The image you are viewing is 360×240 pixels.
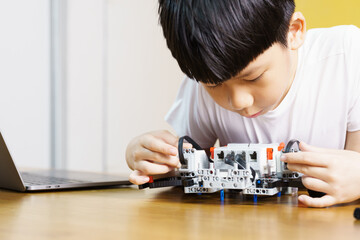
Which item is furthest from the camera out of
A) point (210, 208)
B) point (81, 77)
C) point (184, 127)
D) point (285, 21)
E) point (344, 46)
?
point (81, 77)

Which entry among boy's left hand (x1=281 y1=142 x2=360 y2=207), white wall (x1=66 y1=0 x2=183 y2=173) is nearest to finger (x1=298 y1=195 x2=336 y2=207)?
boy's left hand (x1=281 y1=142 x2=360 y2=207)

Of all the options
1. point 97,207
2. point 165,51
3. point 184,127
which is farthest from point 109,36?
point 97,207

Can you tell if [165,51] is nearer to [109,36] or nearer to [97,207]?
[109,36]

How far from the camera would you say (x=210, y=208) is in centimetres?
63

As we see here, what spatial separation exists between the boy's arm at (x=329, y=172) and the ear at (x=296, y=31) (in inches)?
10.0

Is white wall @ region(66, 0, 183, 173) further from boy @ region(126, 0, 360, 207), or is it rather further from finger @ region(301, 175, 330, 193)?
finger @ region(301, 175, 330, 193)

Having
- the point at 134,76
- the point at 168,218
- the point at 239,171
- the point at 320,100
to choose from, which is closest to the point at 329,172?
the point at 239,171

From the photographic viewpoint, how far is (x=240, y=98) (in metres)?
0.73

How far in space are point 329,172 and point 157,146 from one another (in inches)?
11.9

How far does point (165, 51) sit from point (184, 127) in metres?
1.83

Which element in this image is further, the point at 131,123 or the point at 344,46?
the point at 131,123

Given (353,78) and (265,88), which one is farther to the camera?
(353,78)

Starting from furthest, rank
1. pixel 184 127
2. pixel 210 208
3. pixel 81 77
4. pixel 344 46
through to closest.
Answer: pixel 81 77, pixel 184 127, pixel 344 46, pixel 210 208

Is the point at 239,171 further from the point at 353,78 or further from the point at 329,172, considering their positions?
the point at 353,78
